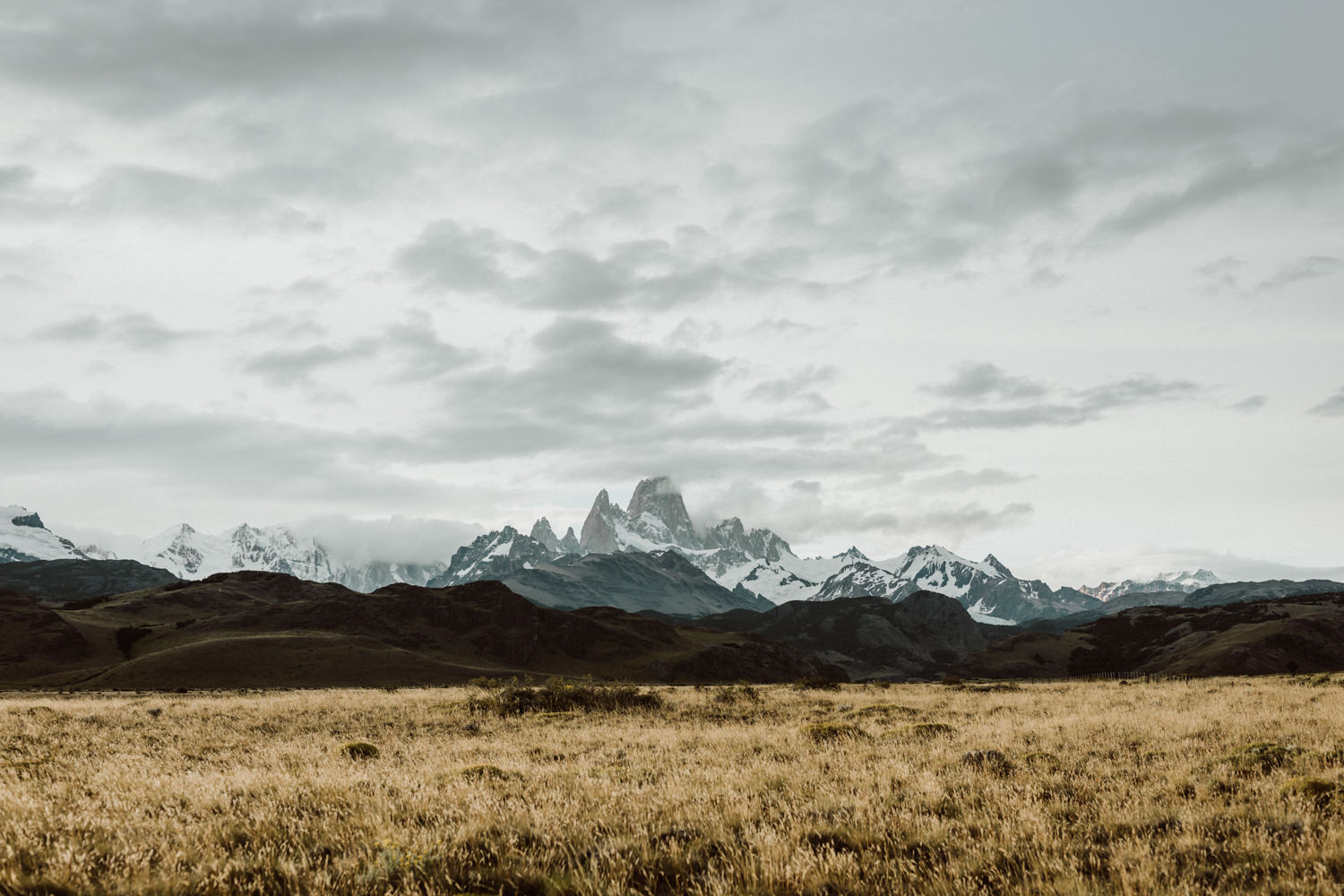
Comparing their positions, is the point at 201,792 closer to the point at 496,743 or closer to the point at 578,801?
the point at 578,801

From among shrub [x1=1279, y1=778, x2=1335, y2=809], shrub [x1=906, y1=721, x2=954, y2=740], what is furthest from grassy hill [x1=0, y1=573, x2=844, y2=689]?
shrub [x1=1279, y1=778, x2=1335, y2=809]

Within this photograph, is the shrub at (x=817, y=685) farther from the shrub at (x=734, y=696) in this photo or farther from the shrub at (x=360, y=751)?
the shrub at (x=360, y=751)

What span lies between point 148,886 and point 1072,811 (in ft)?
33.2

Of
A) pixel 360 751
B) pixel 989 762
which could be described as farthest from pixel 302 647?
pixel 989 762

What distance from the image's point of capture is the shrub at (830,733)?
19.0 m

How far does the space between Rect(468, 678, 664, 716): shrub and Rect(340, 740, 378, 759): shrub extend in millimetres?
10766

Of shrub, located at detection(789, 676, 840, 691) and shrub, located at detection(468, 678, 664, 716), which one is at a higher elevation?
shrub, located at detection(468, 678, 664, 716)

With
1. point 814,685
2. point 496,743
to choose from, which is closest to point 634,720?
point 496,743

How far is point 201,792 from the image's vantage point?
11406 mm

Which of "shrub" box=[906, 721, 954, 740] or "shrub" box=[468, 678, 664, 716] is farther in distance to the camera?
"shrub" box=[468, 678, 664, 716]

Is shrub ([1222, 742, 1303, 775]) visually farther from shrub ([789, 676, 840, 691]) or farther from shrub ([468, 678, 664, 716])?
shrub ([789, 676, 840, 691])

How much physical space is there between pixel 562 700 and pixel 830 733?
14490 mm

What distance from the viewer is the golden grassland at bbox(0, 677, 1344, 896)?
23.8 ft

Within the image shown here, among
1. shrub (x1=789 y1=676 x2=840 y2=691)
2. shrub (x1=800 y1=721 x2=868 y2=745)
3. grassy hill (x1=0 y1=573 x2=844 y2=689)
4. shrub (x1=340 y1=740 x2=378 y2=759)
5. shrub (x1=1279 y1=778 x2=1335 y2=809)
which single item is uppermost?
shrub (x1=1279 y1=778 x2=1335 y2=809)
